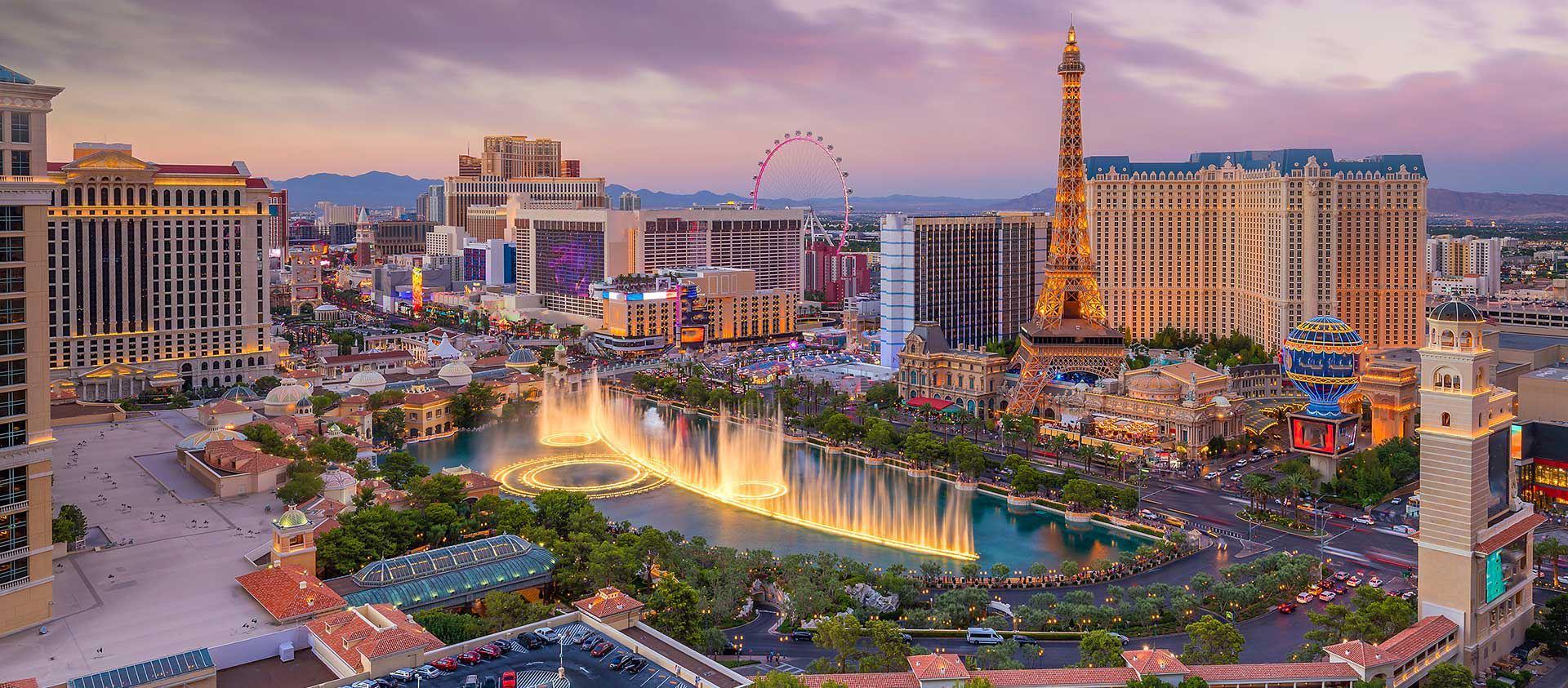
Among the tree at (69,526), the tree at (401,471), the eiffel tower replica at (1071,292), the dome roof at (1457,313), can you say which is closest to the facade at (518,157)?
the eiffel tower replica at (1071,292)

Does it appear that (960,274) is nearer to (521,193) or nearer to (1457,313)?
(1457,313)

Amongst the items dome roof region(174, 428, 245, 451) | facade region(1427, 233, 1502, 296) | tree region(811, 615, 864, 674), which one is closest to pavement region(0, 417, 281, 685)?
dome roof region(174, 428, 245, 451)

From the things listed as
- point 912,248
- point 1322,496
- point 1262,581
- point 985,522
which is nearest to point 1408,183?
point 912,248

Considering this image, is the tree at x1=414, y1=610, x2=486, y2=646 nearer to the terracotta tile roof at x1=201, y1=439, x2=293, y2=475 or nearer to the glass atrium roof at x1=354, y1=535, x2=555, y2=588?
the glass atrium roof at x1=354, y1=535, x2=555, y2=588

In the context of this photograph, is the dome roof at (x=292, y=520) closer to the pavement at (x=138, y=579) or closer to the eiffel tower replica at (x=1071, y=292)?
the pavement at (x=138, y=579)

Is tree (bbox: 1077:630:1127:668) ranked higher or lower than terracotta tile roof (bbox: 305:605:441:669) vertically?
lower

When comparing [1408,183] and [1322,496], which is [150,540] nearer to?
[1322,496]
